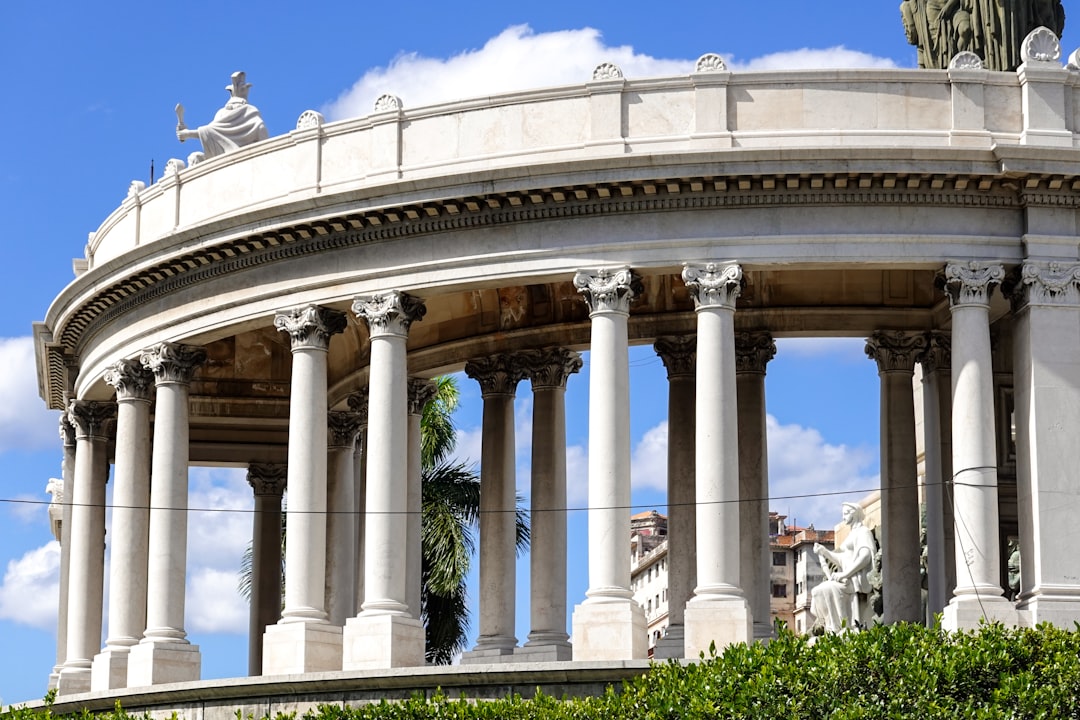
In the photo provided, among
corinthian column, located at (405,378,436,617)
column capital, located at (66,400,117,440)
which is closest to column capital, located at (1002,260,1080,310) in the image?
corinthian column, located at (405,378,436,617)

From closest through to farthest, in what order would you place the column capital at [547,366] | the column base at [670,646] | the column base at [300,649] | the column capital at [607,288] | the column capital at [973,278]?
the column capital at [973,278]
the column capital at [607,288]
the column base at [300,649]
the column base at [670,646]
the column capital at [547,366]

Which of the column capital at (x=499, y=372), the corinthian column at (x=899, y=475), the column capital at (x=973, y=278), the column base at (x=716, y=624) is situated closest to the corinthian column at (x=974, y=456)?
the column capital at (x=973, y=278)

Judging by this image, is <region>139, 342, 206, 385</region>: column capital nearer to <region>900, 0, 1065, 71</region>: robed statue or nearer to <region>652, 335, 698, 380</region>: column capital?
<region>652, 335, 698, 380</region>: column capital

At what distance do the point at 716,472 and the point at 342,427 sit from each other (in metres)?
23.2

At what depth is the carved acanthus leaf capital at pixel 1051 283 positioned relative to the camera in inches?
2424

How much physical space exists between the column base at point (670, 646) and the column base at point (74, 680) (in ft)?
66.4

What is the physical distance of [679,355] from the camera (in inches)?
2931

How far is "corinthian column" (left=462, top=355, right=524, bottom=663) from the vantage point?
243ft

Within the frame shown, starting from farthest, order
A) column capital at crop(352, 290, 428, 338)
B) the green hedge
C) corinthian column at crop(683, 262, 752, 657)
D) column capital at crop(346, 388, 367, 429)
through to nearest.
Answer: column capital at crop(346, 388, 367, 429)
column capital at crop(352, 290, 428, 338)
corinthian column at crop(683, 262, 752, 657)
the green hedge

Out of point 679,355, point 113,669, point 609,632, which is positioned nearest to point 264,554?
point 113,669

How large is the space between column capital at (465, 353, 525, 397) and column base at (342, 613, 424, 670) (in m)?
13.7

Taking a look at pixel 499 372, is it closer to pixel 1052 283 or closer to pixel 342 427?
pixel 342 427

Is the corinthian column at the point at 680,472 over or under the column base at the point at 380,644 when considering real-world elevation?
over

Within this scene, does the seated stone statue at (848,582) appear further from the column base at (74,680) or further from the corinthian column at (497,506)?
the column base at (74,680)
